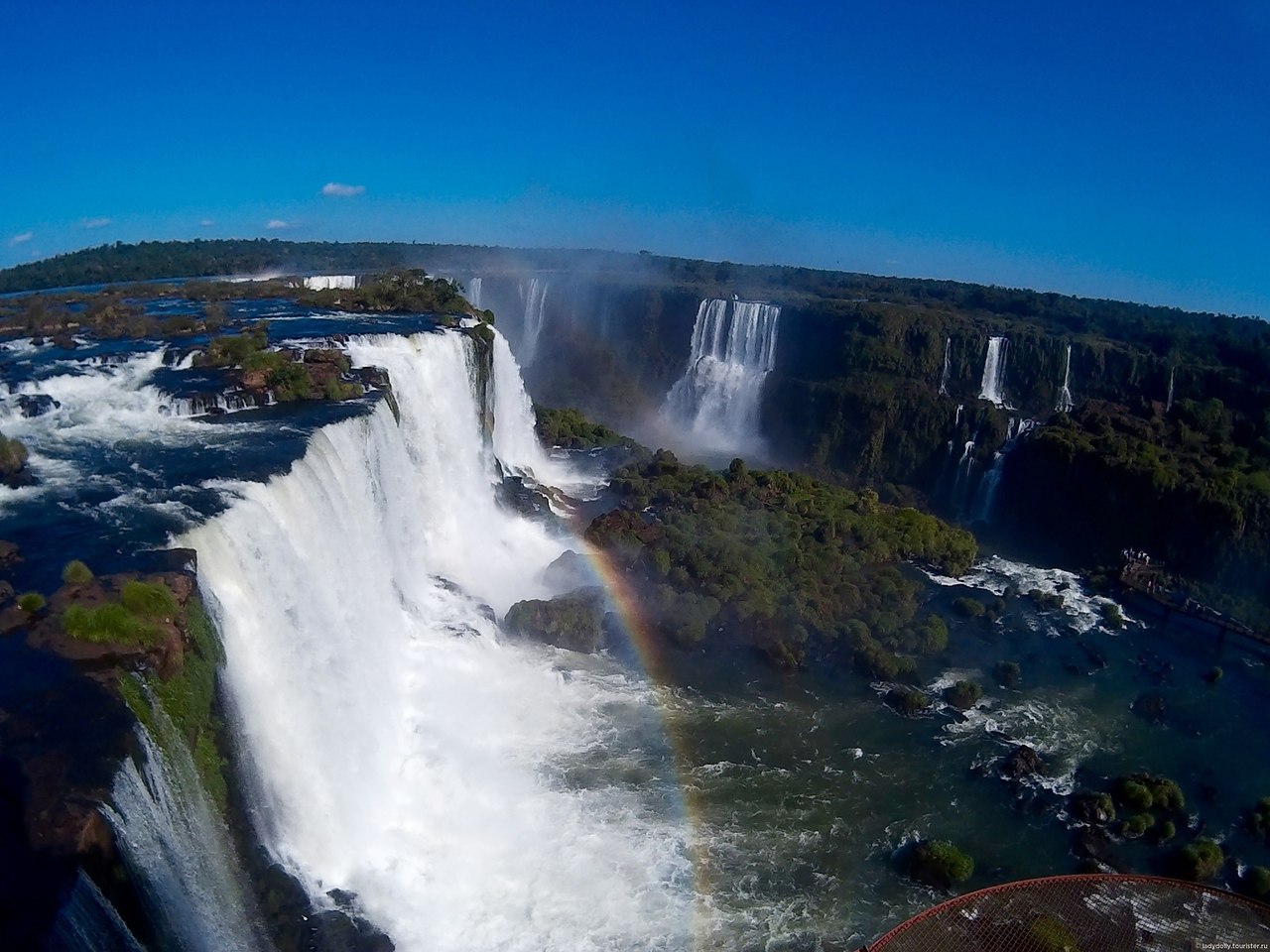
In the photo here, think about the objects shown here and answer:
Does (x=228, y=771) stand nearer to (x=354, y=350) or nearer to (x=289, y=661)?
(x=289, y=661)

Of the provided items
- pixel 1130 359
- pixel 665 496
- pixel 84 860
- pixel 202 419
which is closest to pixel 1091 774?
pixel 665 496

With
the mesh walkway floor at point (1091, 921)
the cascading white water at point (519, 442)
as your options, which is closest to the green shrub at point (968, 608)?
the cascading white water at point (519, 442)

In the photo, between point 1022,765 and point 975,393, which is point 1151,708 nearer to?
point 1022,765

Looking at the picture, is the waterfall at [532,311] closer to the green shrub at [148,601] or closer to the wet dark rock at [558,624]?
the wet dark rock at [558,624]

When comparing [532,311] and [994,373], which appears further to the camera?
[532,311]

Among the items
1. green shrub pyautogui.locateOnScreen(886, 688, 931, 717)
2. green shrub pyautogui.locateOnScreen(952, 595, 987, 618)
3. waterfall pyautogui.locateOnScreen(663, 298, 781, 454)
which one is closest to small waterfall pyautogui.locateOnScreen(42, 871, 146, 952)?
green shrub pyautogui.locateOnScreen(886, 688, 931, 717)

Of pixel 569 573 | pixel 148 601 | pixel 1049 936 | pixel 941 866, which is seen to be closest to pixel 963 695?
pixel 941 866

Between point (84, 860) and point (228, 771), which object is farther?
point (228, 771)
